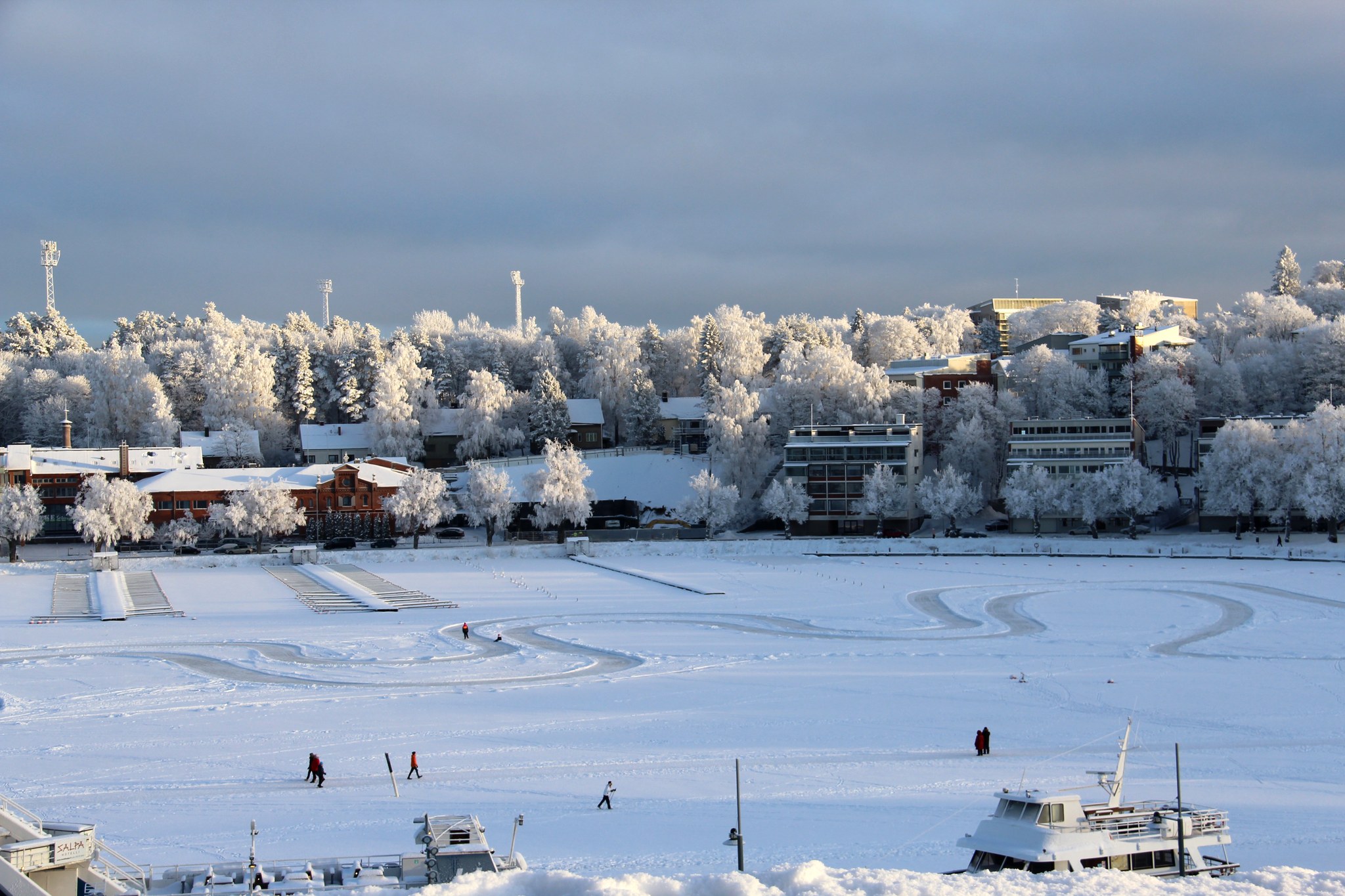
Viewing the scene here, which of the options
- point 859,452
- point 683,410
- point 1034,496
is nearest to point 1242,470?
point 1034,496

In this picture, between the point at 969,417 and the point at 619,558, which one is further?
the point at 969,417

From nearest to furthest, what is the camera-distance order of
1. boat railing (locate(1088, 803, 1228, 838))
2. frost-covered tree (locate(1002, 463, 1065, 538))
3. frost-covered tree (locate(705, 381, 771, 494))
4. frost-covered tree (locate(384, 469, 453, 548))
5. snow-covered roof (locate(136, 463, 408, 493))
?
1. boat railing (locate(1088, 803, 1228, 838))
2. frost-covered tree (locate(384, 469, 453, 548))
3. frost-covered tree (locate(1002, 463, 1065, 538))
4. snow-covered roof (locate(136, 463, 408, 493))
5. frost-covered tree (locate(705, 381, 771, 494))

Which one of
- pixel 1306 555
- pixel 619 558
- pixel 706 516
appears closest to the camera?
pixel 1306 555

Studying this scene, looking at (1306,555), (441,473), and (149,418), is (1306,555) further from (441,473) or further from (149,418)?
(149,418)

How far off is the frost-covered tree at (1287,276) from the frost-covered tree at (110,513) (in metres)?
123

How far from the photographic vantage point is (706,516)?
80938 millimetres

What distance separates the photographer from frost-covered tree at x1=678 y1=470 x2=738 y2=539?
3182 inches

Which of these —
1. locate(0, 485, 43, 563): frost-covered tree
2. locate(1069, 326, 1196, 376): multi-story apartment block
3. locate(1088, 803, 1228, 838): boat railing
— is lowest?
locate(1088, 803, 1228, 838): boat railing

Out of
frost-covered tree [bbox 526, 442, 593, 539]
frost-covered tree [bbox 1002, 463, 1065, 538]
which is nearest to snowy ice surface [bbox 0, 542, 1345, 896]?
frost-covered tree [bbox 1002, 463, 1065, 538]

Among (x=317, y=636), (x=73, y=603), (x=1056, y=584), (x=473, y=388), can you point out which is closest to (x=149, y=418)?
(x=473, y=388)

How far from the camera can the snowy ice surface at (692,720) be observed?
2178 centimetres

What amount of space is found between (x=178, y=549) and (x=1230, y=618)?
59.0m

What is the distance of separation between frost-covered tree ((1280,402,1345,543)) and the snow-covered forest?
35.6ft

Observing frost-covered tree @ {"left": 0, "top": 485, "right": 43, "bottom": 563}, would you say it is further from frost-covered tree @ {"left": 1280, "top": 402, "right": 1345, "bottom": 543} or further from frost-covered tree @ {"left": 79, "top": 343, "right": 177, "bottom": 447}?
frost-covered tree @ {"left": 1280, "top": 402, "right": 1345, "bottom": 543}
